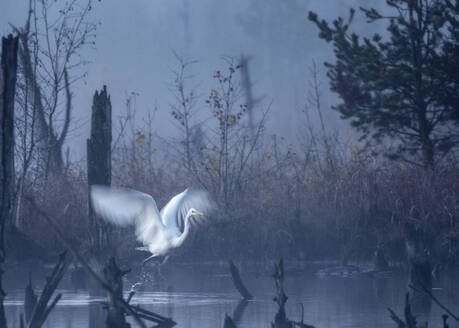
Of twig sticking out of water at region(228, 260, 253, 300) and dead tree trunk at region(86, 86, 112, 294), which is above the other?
dead tree trunk at region(86, 86, 112, 294)

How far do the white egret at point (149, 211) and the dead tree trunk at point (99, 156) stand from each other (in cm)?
21

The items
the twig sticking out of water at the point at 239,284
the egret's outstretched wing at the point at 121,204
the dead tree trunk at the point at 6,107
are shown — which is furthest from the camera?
the egret's outstretched wing at the point at 121,204

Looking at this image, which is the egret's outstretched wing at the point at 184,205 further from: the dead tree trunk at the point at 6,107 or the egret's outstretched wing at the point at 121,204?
the dead tree trunk at the point at 6,107

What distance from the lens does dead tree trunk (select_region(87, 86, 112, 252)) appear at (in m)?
11.5

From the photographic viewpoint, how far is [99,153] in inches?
456

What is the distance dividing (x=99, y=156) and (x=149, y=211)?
3.34 feet

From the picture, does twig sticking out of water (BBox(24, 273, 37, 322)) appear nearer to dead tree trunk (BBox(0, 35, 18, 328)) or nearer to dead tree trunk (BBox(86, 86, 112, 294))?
dead tree trunk (BBox(86, 86, 112, 294))

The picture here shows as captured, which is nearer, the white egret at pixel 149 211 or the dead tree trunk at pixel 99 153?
the white egret at pixel 149 211

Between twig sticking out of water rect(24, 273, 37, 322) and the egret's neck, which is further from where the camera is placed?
the egret's neck

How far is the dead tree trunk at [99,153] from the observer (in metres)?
11.5

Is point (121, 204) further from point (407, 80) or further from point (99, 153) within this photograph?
point (407, 80)

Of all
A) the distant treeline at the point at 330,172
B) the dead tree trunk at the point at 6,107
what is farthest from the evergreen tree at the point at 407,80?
the dead tree trunk at the point at 6,107

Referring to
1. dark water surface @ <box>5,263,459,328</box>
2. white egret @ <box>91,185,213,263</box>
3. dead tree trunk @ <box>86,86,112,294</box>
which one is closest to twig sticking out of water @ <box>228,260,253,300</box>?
dark water surface @ <box>5,263,459,328</box>

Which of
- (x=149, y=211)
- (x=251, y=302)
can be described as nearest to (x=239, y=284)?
(x=251, y=302)
